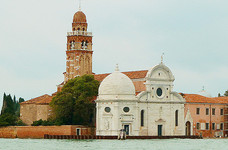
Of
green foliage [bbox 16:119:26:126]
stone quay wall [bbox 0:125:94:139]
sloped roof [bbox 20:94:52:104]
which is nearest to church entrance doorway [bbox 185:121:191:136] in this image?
stone quay wall [bbox 0:125:94:139]

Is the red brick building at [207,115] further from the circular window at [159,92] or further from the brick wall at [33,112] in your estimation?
the brick wall at [33,112]

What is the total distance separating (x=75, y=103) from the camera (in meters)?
76.7

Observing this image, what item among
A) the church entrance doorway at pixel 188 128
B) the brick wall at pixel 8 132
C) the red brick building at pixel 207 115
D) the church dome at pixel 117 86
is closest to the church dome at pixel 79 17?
the church dome at pixel 117 86

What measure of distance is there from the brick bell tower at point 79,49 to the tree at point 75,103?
8224 millimetres

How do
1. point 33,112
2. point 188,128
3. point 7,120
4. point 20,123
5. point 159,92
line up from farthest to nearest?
point 188,128 → point 33,112 → point 20,123 → point 7,120 → point 159,92

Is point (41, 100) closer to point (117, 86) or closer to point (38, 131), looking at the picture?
point (38, 131)

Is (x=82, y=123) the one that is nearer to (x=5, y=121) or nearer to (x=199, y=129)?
(x=5, y=121)

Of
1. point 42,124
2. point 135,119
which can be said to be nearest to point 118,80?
point 135,119

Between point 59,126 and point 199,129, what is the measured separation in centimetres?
1729

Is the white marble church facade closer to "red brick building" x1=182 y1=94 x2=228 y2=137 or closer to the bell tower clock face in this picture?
the bell tower clock face

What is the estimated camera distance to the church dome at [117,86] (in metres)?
73.1

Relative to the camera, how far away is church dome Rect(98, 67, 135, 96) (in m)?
73.1

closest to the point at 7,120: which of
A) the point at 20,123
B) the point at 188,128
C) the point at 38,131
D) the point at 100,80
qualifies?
the point at 20,123

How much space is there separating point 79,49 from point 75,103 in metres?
11.2
